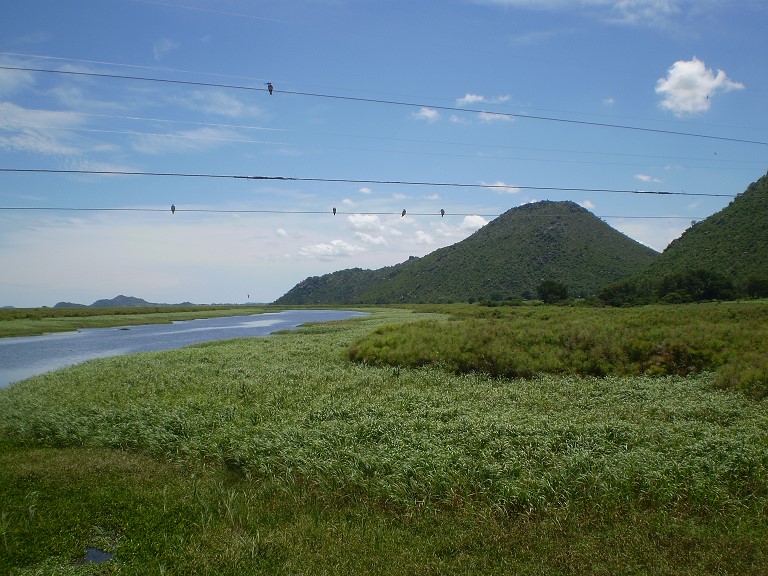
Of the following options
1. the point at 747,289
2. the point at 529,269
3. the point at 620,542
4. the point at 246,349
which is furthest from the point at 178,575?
the point at 529,269

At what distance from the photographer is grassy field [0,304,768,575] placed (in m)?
7.74

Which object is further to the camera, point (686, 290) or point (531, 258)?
point (531, 258)

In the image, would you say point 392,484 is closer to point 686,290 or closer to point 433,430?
point 433,430

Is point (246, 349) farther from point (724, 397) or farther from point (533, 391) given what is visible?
point (724, 397)

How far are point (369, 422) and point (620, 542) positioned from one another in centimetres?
723

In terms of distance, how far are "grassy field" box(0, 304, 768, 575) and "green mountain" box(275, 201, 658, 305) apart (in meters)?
93.2

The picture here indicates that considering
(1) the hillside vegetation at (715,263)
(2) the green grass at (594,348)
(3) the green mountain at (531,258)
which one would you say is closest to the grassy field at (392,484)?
(2) the green grass at (594,348)

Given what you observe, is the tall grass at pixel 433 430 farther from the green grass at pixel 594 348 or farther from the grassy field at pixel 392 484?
the green grass at pixel 594 348

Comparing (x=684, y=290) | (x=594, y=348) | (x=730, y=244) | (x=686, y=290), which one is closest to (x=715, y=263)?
(x=730, y=244)

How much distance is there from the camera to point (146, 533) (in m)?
8.80

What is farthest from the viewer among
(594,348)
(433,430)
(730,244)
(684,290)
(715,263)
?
(730,244)

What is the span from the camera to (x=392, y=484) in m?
10.1

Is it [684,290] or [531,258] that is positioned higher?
[531,258]

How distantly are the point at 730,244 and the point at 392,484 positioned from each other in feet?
241
